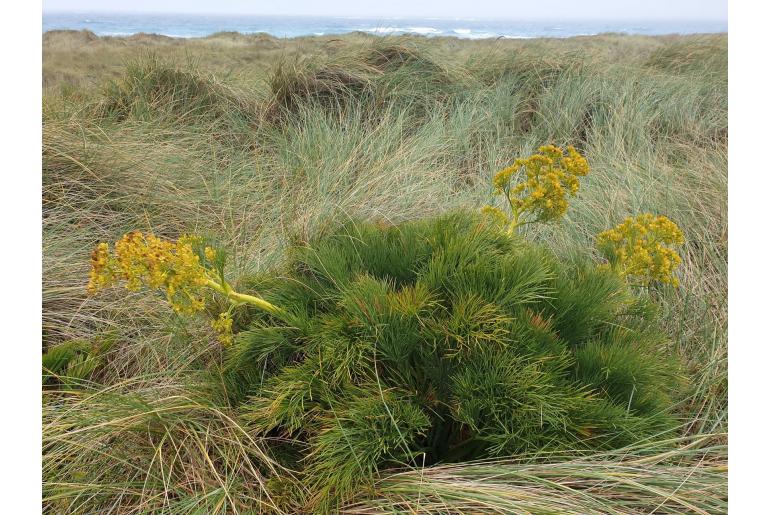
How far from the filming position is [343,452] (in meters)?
1.30

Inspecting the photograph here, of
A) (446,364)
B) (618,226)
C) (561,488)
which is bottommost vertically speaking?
(561,488)

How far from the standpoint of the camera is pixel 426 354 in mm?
1388

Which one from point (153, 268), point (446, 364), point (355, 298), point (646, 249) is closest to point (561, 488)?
point (446, 364)

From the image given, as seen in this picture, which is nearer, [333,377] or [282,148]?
[333,377]

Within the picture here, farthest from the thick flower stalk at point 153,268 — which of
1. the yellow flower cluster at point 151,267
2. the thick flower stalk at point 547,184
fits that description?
the thick flower stalk at point 547,184

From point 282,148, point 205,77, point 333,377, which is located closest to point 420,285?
point 333,377

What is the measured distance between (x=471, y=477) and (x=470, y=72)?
431 cm

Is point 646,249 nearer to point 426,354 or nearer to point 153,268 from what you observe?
point 426,354

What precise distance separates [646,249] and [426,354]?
625mm

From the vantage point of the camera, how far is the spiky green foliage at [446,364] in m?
1.32

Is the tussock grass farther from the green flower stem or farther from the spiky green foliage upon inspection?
the green flower stem

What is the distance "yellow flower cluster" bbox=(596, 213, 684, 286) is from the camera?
64.4 inches

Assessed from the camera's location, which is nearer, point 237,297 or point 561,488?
point 561,488
